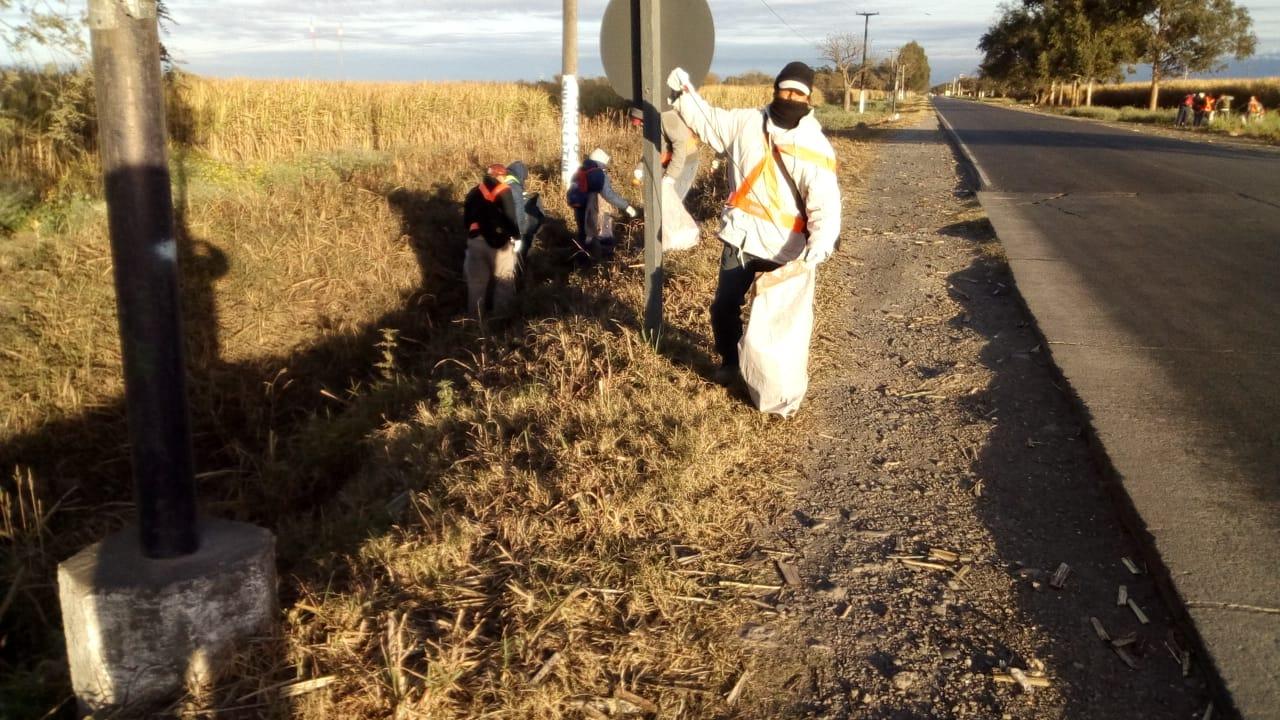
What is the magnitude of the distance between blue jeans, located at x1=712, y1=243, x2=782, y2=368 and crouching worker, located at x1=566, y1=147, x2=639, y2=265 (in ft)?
16.7

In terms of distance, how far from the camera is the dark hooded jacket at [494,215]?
32.2 ft

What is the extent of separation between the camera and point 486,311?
34.0ft

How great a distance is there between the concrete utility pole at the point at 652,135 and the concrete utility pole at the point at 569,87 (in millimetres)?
8049

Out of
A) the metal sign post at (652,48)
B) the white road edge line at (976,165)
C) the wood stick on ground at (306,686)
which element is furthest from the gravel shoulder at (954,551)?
the white road edge line at (976,165)

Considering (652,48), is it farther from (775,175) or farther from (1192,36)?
(1192,36)

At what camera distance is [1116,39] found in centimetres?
5531

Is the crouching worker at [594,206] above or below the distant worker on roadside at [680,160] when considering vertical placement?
below

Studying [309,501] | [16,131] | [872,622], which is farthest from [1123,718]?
[16,131]

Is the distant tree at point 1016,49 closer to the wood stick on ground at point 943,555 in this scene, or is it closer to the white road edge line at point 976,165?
the white road edge line at point 976,165

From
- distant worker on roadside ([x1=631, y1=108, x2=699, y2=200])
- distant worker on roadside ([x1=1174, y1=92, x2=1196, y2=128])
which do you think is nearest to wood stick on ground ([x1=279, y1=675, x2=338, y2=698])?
distant worker on roadside ([x1=631, y1=108, x2=699, y2=200])

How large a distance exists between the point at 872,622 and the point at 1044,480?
1.58 meters

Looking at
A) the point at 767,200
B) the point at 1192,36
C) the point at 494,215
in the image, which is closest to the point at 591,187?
the point at 494,215

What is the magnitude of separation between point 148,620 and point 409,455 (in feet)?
6.74

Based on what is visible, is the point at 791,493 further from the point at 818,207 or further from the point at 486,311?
the point at 486,311
